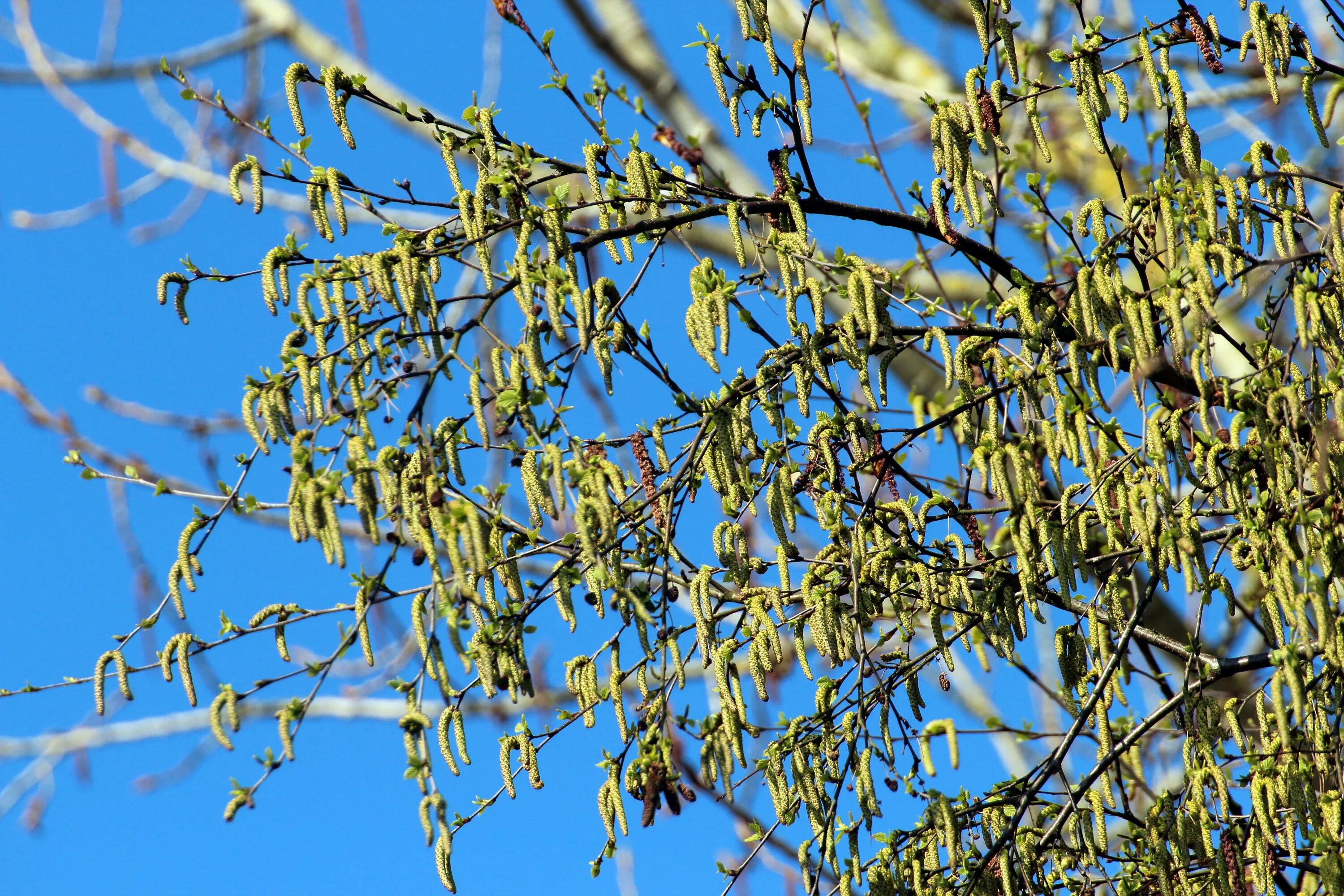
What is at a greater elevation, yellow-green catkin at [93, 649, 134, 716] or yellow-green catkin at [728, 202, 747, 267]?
yellow-green catkin at [728, 202, 747, 267]

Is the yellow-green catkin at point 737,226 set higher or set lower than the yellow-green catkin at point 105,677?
higher

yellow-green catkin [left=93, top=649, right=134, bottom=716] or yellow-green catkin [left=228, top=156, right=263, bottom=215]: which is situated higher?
yellow-green catkin [left=228, top=156, right=263, bottom=215]

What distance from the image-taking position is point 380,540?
9.57ft

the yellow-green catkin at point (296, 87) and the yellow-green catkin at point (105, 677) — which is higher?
the yellow-green catkin at point (296, 87)

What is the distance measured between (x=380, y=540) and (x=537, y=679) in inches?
240

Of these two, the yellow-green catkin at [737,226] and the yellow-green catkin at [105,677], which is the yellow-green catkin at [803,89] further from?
the yellow-green catkin at [105,677]

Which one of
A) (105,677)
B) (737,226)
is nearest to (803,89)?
(737,226)

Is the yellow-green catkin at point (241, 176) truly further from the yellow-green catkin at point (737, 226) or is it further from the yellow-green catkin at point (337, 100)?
the yellow-green catkin at point (737, 226)

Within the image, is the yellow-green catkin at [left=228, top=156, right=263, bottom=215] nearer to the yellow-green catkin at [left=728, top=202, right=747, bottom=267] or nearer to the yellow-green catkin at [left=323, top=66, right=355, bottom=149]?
the yellow-green catkin at [left=323, top=66, right=355, bottom=149]

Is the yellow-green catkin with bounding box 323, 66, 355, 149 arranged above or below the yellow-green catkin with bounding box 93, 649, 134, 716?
above

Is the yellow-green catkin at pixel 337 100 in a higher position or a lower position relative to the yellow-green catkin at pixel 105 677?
higher

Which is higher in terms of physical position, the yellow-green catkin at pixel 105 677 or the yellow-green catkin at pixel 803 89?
the yellow-green catkin at pixel 803 89

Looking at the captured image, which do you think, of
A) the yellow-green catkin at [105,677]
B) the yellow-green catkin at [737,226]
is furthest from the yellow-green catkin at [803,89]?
the yellow-green catkin at [105,677]

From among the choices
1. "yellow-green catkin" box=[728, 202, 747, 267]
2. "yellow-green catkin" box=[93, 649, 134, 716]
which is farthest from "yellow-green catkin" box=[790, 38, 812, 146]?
"yellow-green catkin" box=[93, 649, 134, 716]
